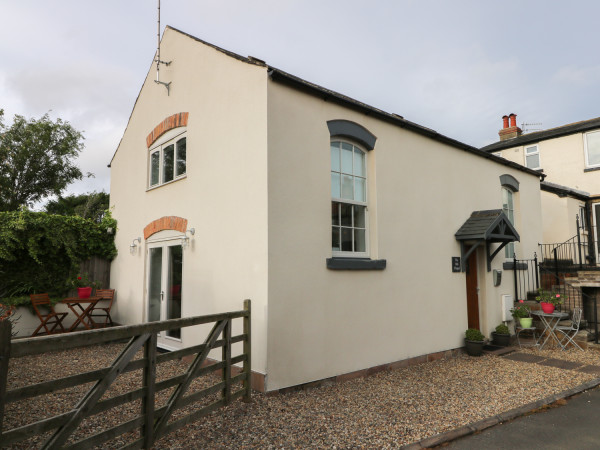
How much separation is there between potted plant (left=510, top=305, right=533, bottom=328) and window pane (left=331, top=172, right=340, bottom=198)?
19.0 feet

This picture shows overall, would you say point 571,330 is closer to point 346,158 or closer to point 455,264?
point 455,264

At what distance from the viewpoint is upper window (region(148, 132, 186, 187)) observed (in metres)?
7.83

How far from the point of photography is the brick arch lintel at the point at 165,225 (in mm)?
7355

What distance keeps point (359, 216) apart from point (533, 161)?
46.1 ft

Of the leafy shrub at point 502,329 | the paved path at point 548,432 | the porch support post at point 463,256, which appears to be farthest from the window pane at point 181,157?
the leafy shrub at point 502,329

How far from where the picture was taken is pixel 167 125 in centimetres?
807

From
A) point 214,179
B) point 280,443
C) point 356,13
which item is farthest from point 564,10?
point 280,443

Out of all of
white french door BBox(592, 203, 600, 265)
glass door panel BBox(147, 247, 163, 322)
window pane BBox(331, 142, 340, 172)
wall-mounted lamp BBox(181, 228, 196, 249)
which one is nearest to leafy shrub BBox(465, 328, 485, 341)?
window pane BBox(331, 142, 340, 172)

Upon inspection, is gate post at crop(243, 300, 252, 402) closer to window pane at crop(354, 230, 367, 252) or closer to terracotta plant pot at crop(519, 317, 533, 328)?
window pane at crop(354, 230, 367, 252)

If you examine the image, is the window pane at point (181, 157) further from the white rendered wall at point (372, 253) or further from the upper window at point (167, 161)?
the white rendered wall at point (372, 253)

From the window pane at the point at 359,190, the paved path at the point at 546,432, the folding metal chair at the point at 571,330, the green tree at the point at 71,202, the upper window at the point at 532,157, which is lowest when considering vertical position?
the paved path at the point at 546,432

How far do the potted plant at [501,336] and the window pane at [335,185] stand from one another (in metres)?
5.29

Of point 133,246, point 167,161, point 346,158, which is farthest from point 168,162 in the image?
point 346,158

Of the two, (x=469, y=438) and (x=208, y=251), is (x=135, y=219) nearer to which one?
(x=208, y=251)
